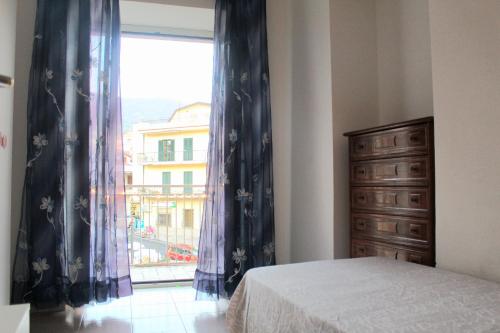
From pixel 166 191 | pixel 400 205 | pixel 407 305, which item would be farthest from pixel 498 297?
pixel 166 191

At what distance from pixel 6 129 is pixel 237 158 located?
5.44 ft

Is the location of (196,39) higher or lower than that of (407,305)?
higher

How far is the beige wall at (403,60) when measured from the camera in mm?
2506

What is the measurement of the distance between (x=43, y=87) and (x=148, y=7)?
107 centimetres

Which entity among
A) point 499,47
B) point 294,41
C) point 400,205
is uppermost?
point 294,41

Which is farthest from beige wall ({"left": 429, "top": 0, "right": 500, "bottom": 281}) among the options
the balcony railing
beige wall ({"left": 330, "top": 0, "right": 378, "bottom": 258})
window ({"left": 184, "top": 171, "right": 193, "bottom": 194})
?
window ({"left": 184, "top": 171, "right": 193, "bottom": 194})

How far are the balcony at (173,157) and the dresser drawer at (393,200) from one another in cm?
205

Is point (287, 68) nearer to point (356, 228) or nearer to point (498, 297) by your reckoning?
point (356, 228)

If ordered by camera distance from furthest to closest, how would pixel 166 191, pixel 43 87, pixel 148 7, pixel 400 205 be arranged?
pixel 166 191 < pixel 148 7 < pixel 43 87 < pixel 400 205

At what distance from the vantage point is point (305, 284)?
5.20ft

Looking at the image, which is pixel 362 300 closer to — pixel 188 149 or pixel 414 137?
pixel 414 137

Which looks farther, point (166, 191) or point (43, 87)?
point (166, 191)

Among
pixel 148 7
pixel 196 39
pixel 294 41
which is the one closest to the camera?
pixel 148 7

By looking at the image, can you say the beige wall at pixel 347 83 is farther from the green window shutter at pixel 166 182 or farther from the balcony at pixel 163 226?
the green window shutter at pixel 166 182
